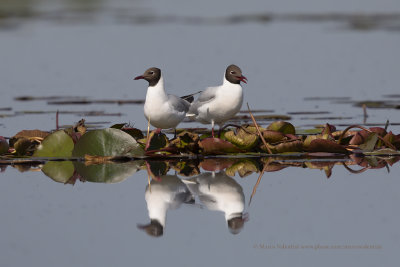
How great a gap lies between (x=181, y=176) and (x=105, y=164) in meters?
0.92

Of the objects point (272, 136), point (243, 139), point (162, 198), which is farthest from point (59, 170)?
point (272, 136)

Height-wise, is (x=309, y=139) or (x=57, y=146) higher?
(x=57, y=146)

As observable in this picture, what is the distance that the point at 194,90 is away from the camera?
14.0m

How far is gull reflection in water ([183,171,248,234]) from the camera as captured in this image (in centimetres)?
564

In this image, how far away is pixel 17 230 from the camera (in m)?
5.53

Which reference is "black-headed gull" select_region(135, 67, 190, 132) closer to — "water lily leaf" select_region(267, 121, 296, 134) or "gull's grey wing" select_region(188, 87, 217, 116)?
"gull's grey wing" select_region(188, 87, 217, 116)

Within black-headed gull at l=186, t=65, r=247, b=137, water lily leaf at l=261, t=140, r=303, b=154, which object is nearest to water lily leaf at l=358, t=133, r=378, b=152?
water lily leaf at l=261, t=140, r=303, b=154

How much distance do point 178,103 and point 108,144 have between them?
99cm

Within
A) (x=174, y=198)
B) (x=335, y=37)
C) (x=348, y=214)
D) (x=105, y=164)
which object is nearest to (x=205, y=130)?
(x=105, y=164)

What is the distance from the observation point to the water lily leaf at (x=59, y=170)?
7277mm

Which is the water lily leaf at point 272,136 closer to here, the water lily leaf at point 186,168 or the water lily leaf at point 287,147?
the water lily leaf at point 287,147

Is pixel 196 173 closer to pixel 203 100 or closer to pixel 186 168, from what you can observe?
pixel 186 168

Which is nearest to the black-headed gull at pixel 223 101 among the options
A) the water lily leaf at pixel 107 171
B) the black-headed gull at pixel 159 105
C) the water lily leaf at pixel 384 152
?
the black-headed gull at pixel 159 105

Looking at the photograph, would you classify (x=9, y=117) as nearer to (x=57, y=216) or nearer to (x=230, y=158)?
(x=230, y=158)
